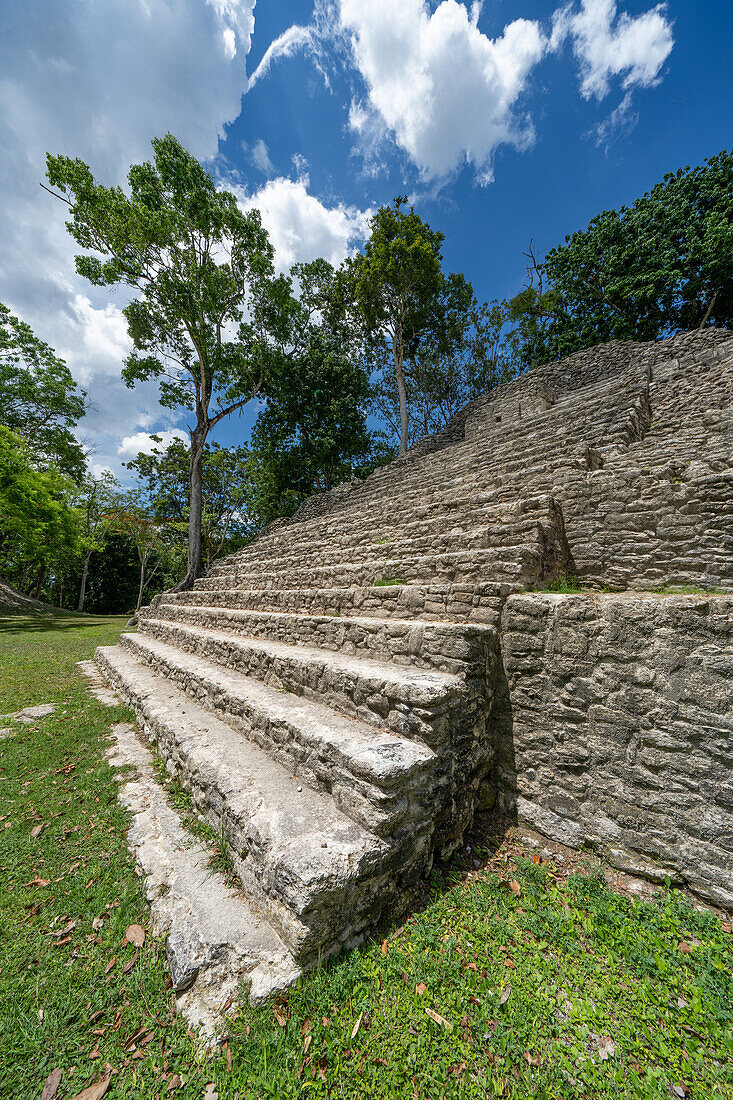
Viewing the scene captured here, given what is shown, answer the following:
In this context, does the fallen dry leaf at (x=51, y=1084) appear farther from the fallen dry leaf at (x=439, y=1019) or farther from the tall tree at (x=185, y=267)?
the tall tree at (x=185, y=267)

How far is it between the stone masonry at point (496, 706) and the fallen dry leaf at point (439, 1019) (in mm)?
428

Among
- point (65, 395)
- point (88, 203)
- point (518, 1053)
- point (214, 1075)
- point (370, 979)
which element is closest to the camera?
point (214, 1075)

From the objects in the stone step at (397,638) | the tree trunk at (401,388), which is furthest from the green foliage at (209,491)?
the stone step at (397,638)

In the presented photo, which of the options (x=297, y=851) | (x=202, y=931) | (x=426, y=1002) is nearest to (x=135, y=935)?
(x=202, y=931)

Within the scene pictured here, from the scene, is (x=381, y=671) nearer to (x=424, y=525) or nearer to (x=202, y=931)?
(x=202, y=931)

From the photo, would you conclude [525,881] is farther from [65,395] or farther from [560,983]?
[65,395]

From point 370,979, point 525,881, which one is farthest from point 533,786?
point 370,979

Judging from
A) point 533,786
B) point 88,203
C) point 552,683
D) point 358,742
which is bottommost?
point 533,786

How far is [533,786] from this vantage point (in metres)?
2.76

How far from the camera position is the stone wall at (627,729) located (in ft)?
7.00

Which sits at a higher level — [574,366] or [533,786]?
[574,366]

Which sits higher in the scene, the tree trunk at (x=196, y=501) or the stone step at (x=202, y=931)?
the tree trunk at (x=196, y=501)

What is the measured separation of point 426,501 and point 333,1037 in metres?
6.60

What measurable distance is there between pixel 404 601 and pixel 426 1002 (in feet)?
9.07
